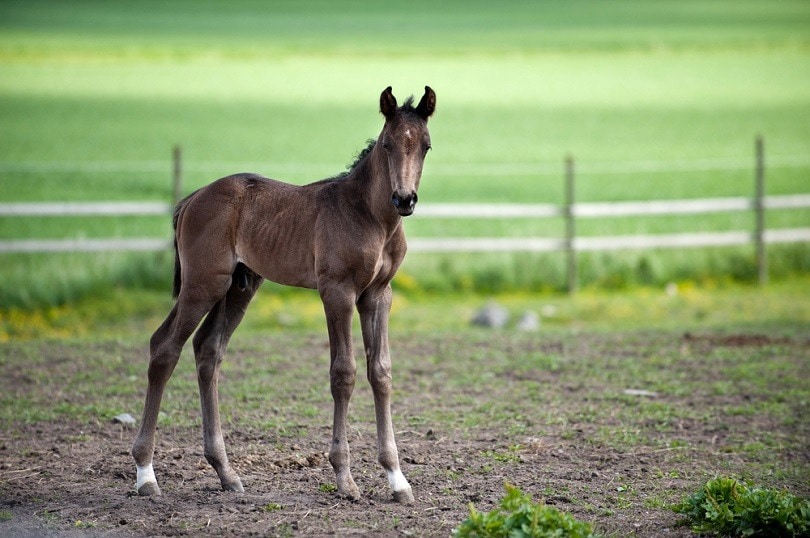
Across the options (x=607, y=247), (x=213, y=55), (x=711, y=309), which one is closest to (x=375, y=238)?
(x=711, y=309)

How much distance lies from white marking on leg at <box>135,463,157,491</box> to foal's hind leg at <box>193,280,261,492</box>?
356 mm

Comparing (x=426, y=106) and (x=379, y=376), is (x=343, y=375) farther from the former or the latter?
(x=426, y=106)

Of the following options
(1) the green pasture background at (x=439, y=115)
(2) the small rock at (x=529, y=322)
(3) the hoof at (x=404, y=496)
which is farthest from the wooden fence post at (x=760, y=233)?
(3) the hoof at (x=404, y=496)

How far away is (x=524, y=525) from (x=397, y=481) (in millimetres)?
1368

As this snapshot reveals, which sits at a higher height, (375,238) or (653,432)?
(375,238)

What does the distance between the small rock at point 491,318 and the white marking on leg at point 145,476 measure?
736cm

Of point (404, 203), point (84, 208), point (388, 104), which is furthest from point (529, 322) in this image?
point (404, 203)

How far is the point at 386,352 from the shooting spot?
672 cm

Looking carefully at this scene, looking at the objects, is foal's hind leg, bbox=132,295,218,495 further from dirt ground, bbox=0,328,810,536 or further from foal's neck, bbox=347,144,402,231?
foal's neck, bbox=347,144,402,231

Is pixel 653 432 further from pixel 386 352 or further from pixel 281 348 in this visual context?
pixel 281 348

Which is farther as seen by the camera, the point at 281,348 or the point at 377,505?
the point at 281,348

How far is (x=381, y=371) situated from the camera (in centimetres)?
666

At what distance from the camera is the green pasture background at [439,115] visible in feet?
57.9

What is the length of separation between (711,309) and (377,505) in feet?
31.7
